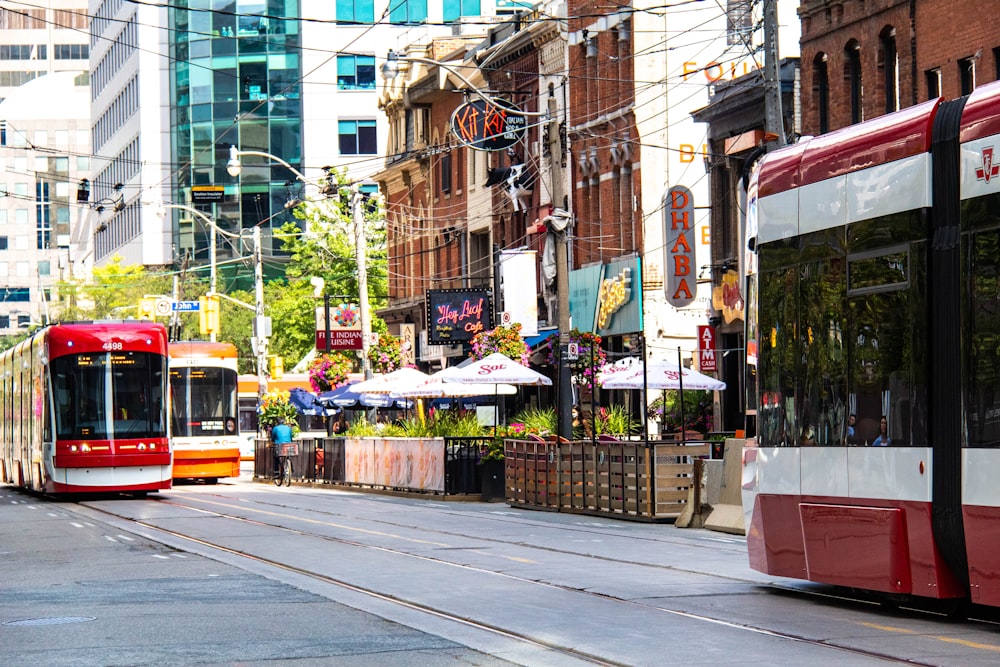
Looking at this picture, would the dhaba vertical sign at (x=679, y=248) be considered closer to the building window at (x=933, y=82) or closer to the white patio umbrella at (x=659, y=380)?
the white patio umbrella at (x=659, y=380)

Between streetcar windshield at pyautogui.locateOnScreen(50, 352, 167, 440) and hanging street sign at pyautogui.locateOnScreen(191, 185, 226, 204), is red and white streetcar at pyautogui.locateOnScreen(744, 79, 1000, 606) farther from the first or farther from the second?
hanging street sign at pyautogui.locateOnScreen(191, 185, 226, 204)

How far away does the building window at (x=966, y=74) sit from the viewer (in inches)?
1267

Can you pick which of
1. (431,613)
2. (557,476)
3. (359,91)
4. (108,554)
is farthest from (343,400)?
(359,91)

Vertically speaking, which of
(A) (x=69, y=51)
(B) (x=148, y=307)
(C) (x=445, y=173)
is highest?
(A) (x=69, y=51)

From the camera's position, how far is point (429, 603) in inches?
563

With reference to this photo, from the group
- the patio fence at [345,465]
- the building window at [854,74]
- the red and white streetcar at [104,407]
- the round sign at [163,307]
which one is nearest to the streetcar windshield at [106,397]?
the red and white streetcar at [104,407]

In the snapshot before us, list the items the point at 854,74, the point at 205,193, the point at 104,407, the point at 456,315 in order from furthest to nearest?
1. the point at 205,193
2. the point at 456,315
3. the point at 854,74
4. the point at 104,407

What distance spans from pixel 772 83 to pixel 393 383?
17707 mm

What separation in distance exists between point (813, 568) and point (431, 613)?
297 centimetres

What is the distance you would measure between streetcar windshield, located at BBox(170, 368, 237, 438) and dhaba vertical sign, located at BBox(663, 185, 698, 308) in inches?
455

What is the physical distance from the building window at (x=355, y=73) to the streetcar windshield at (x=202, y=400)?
52.7 m

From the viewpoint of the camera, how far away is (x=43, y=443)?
116ft

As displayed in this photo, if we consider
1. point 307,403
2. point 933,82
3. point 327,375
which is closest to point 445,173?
point 307,403

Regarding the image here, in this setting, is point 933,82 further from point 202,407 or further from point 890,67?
A: point 202,407
